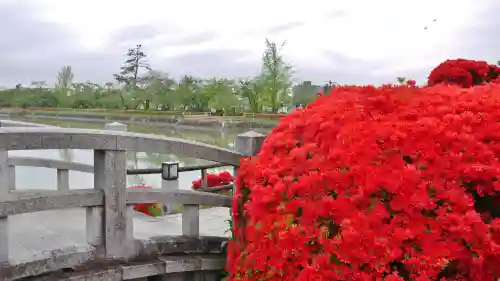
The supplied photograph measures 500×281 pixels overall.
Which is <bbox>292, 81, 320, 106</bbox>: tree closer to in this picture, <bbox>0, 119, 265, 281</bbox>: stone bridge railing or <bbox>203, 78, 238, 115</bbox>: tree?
<bbox>203, 78, 238, 115</bbox>: tree

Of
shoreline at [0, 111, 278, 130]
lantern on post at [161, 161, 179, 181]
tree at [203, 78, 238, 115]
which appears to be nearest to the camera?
lantern on post at [161, 161, 179, 181]

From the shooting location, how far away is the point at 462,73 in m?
6.07

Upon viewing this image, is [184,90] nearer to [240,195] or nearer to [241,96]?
[241,96]

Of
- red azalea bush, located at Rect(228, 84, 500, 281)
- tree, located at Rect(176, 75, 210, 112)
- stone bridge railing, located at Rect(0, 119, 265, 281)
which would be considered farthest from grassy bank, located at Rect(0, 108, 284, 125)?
red azalea bush, located at Rect(228, 84, 500, 281)

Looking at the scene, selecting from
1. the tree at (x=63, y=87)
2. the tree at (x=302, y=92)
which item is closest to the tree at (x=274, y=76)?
the tree at (x=302, y=92)

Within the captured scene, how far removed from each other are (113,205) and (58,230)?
1.23m

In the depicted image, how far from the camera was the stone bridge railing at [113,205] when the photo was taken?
3.47 m

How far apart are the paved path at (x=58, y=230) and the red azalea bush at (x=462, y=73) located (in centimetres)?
348

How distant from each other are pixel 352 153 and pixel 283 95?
47354mm

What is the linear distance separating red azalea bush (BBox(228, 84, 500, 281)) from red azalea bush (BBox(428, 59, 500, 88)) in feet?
9.52

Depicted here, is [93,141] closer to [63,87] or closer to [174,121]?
[174,121]

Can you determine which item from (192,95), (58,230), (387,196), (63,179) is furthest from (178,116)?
(387,196)

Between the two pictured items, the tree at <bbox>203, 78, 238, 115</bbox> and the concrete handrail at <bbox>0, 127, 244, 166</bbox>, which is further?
the tree at <bbox>203, 78, 238, 115</bbox>

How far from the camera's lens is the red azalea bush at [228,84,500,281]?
258 cm
